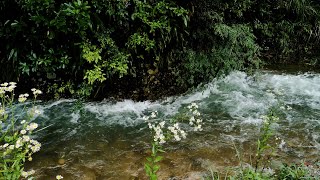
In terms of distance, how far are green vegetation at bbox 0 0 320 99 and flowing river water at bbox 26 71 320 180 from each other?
0.30 meters

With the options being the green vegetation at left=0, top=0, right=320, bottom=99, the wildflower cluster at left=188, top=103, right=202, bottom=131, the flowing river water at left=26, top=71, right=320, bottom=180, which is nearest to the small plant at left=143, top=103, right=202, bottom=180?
the wildflower cluster at left=188, top=103, right=202, bottom=131

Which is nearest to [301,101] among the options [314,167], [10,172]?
[314,167]

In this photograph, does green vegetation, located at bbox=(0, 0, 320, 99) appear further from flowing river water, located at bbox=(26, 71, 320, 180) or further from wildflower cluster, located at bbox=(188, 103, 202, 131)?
wildflower cluster, located at bbox=(188, 103, 202, 131)

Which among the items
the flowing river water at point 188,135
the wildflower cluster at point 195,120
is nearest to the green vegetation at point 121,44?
the flowing river water at point 188,135

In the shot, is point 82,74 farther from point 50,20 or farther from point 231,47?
point 231,47

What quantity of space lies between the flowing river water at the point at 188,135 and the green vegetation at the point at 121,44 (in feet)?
0.99

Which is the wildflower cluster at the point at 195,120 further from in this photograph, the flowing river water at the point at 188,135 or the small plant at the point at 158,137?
the flowing river water at the point at 188,135

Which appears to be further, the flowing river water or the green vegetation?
the green vegetation

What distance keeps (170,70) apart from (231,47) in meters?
1.23

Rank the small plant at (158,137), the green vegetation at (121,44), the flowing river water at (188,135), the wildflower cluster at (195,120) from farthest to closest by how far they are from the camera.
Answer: the green vegetation at (121,44)
the flowing river water at (188,135)
the wildflower cluster at (195,120)
the small plant at (158,137)

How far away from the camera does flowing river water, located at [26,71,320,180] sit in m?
4.02

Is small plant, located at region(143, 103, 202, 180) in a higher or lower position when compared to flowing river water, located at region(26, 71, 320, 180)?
higher

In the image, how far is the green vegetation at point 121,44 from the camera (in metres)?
4.69

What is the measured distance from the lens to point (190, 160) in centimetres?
411
